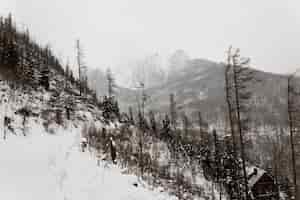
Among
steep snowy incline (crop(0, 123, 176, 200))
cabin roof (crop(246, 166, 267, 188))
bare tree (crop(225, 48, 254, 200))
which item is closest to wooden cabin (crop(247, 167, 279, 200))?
cabin roof (crop(246, 166, 267, 188))

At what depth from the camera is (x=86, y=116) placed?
29.6m

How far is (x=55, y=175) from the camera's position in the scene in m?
9.34

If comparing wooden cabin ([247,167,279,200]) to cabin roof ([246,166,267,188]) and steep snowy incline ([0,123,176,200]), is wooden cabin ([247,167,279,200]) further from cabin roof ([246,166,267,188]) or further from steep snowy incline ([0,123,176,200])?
steep snowy incline ([0,123,176,200])

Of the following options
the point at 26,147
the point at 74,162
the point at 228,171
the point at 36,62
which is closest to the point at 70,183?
the point at 74,162

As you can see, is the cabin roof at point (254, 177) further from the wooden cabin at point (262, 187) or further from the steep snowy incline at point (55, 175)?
the steep snowy incline at point (55, 175)

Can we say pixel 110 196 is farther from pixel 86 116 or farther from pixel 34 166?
pixel 86 116

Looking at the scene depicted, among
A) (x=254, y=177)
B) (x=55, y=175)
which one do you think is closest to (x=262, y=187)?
(x=254, y=177)

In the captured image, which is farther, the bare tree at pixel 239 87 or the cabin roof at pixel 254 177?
the cabin roof at pixel 254 177

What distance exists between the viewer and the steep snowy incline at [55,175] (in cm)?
793

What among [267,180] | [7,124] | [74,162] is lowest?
[267,180]

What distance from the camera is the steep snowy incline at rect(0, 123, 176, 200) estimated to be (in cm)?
793

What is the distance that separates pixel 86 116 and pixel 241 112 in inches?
666

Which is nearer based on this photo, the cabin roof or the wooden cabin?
the wooden cabin

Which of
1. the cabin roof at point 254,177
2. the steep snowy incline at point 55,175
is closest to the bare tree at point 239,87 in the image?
the steep snowy incline at point 55,175
